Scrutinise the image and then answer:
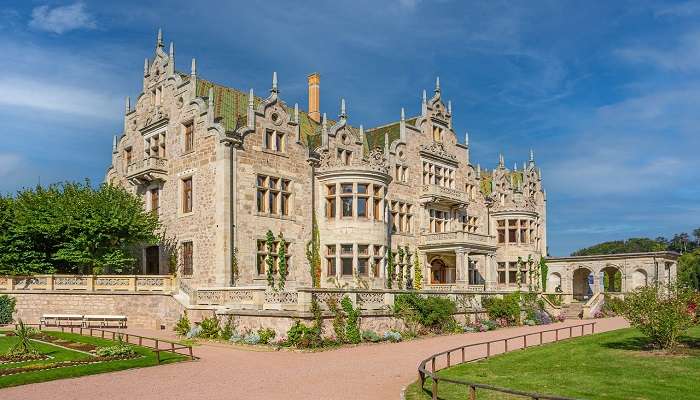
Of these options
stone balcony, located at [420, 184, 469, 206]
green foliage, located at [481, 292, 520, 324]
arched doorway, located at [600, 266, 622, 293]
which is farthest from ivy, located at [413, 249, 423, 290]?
arched doorway, located at [600, 266, 622, 293]

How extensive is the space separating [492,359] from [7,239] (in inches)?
992

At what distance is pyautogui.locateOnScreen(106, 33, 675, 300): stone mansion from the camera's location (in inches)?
1314

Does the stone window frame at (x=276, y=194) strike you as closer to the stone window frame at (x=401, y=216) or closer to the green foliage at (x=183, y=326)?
the green foliage at (x=183, y=326)

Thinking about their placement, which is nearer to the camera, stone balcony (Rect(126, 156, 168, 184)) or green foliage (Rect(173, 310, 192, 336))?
→ green foliage (Rect(173, 310, 192, 336))

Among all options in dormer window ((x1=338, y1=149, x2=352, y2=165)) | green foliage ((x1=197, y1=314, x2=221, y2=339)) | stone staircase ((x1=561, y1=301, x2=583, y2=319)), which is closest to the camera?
green foliage ((x1=197, y1=314, x2=221, y2=339))

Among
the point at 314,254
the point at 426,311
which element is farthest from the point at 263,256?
the point at 426,311

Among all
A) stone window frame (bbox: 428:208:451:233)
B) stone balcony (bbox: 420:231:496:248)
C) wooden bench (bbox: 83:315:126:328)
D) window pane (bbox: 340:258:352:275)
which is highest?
stone window frame (bbox: 428:208:451:233)

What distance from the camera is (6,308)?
3067 cm

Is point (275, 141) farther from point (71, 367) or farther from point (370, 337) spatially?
point (71, 367)

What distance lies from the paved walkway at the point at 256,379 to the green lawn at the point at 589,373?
1.74m

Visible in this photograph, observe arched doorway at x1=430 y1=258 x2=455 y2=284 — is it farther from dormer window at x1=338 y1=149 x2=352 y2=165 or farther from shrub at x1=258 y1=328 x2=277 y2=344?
shrub at x1=258 y1=328 x2=277 y2=344

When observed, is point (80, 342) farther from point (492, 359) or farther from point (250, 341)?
point (492, 359)

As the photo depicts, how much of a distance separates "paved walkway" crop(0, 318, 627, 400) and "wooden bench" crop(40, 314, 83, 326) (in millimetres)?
9498

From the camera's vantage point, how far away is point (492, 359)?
2077 cm
